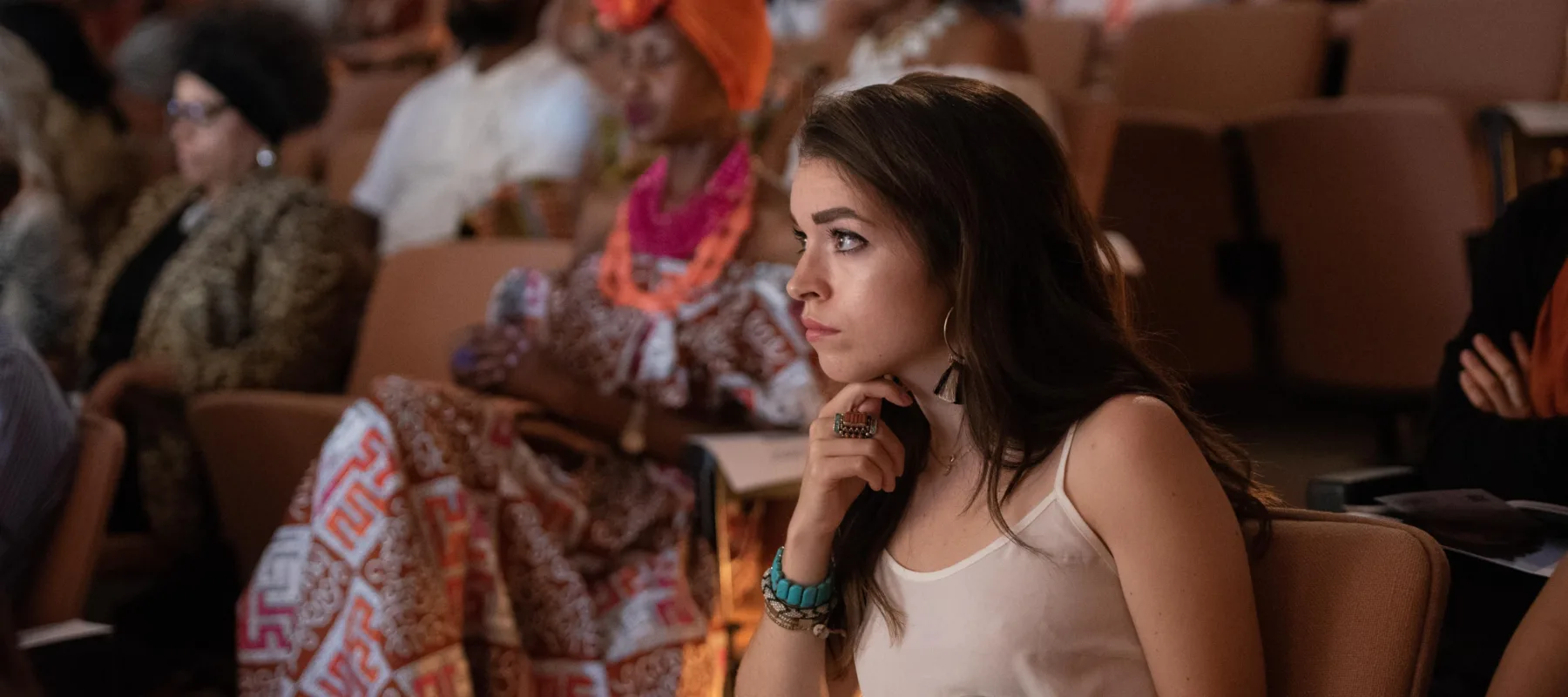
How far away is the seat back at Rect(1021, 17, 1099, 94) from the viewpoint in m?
3.99

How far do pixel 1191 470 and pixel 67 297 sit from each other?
2912mm

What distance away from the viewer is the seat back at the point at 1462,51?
2.14 m

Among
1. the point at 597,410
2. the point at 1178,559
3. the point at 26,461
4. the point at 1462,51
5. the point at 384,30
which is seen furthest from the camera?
the point at 384,30

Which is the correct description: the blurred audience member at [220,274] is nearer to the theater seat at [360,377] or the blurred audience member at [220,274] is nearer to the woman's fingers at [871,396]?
the theater seat at [360,377]

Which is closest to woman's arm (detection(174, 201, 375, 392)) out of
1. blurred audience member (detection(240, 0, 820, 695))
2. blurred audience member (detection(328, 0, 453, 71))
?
blurred audience member (detection(240, 0, 820, 695))

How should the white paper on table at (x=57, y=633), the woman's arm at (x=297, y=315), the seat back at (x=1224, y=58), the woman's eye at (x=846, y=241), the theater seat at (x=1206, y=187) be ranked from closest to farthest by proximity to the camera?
the woman's eye at (x=846, y=241)
the white paper on table at (x=57, y=633)
the woman's arm at (x=297, y=315)
the theater seat at (x=1206, y=187)
the seat back at (x=1224, y=58)

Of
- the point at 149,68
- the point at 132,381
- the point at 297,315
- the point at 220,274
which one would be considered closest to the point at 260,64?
the point at 220,274

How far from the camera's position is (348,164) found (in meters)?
4.35

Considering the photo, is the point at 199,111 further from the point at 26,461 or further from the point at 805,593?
the point at 805,593

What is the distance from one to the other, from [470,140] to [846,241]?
2.96 metres

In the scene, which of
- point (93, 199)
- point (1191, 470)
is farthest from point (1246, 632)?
point (93, 199)

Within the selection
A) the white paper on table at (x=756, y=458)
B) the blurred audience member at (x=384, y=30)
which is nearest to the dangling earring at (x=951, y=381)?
the white paper on table at (x=756, y=458)

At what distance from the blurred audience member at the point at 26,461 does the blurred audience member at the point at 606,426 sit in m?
0.30

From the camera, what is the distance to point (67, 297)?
3.25 m
